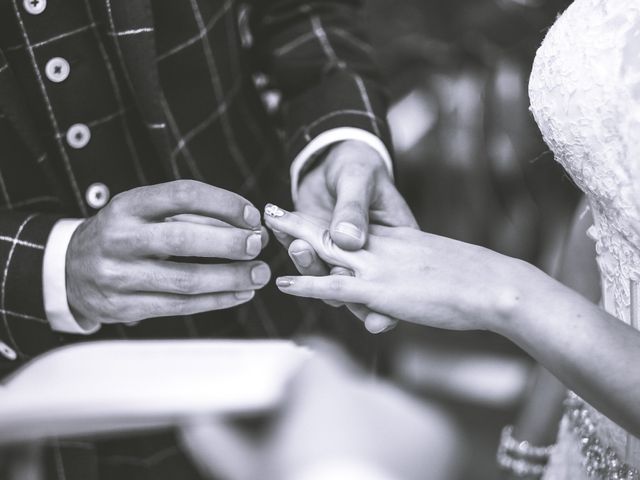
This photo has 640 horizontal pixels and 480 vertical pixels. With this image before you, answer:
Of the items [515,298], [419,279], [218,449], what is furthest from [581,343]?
[218,449]

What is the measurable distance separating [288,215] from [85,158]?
278 millimetres

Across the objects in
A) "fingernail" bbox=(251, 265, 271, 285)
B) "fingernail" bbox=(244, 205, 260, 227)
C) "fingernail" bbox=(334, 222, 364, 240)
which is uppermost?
"fingernail" bbox=(244, 205, 260, 227)

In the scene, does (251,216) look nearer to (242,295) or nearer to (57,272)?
(242,295)

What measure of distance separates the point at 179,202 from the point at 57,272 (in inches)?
7.7

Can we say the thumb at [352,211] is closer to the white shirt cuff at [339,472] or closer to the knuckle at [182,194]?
the knuckle at [182,194]

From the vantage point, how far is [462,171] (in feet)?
6.93

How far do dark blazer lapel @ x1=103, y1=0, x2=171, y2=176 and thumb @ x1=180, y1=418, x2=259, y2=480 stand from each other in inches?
20.9

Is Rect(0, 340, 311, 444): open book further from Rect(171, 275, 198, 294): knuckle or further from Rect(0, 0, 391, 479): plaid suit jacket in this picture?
Rect(171, 275, 198, 294): knuckle

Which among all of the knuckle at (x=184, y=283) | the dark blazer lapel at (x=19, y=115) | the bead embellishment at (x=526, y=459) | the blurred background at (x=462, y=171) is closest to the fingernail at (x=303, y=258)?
the knuckle at (x=184, y=283)

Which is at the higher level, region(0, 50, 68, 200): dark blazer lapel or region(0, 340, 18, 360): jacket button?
region(0, 50, 68, 200): dark blazer lapel

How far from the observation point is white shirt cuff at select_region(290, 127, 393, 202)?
892 mm

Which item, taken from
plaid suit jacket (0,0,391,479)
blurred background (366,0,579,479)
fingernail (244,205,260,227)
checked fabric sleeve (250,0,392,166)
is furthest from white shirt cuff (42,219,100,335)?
blurred background (366,0,579,479)

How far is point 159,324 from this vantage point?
919 mm

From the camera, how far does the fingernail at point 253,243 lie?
26.2 inches
